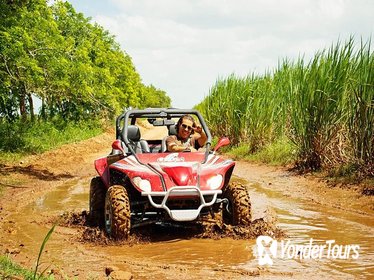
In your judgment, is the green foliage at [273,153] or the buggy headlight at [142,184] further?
the green foliage at [273,153]

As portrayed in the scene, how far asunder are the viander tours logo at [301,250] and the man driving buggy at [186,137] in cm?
161

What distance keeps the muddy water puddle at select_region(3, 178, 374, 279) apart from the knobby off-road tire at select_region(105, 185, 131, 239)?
A: 153 millimetres

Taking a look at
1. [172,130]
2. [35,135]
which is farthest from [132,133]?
[35,135]

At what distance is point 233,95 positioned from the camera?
19266 mm

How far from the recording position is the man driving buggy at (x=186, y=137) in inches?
274

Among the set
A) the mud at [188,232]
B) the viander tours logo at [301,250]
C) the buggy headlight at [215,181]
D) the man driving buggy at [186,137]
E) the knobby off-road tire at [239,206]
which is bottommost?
the viander tours logo at [301,250]

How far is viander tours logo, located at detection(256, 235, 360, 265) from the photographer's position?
530cm

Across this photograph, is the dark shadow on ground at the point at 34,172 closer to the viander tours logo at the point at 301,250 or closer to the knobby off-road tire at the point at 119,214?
the knobby off-road tire at the point at 119,214

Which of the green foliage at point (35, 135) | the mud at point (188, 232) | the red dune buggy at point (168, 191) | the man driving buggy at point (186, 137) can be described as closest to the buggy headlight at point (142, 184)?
the red dune buggy at point (168, 191)

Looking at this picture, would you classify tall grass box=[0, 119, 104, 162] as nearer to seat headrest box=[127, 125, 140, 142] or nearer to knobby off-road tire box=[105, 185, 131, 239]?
seat headrest box=[127, 125, 140, 142]

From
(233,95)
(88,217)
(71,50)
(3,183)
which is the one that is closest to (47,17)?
(71,50)

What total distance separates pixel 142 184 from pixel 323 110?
248 inches

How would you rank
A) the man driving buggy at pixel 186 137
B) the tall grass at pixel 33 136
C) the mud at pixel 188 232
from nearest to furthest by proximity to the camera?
the mud at pixel 188 232
the man driving buggy at pixel 186 137
the tall grass at pixel 33 136

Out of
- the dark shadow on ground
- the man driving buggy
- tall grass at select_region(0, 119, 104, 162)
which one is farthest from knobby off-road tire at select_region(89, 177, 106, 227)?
tall grass at select_region(0, 119, 104, 162)
